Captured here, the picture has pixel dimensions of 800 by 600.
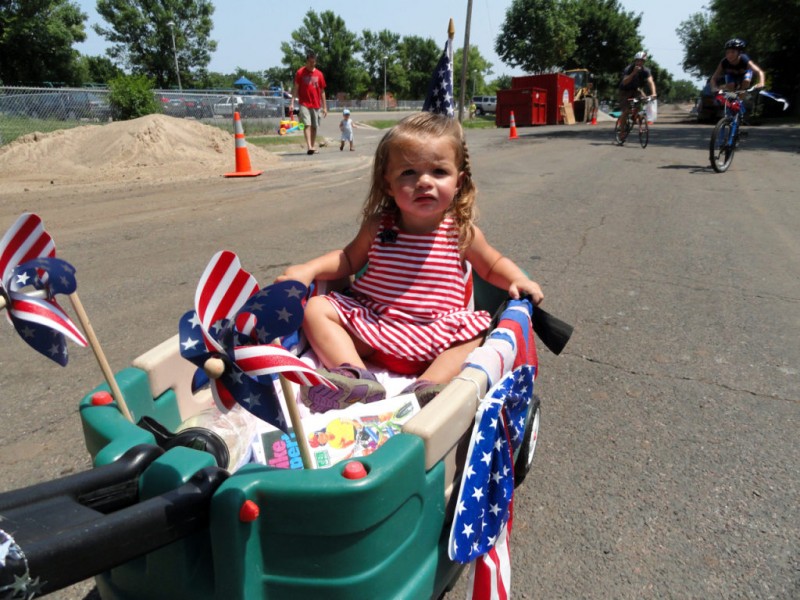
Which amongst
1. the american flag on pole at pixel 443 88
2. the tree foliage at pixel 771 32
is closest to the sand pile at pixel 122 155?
the american flag on pole at pixel 443 88

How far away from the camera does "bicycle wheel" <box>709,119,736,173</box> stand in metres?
9.09

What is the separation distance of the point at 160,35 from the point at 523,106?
44.4 m

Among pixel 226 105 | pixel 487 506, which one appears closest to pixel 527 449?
pixel 487 506

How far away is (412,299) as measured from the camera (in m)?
2.67

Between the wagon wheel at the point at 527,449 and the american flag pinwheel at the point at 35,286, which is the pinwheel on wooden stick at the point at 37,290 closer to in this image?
the american flag pinwheel at the point at 35,286

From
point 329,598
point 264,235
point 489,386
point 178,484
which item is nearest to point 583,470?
point 489,386

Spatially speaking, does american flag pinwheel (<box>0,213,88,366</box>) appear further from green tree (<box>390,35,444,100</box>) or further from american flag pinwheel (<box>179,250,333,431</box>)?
green tree (<box>390,35,444,100</box>)

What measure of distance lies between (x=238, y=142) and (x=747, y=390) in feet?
28.1

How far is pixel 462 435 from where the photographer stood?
1.67 metres

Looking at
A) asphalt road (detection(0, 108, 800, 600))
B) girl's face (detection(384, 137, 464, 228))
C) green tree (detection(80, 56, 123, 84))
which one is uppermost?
green tree (detection(80, 56, 123, 84))

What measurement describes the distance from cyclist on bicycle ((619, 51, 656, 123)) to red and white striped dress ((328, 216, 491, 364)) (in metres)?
11.6

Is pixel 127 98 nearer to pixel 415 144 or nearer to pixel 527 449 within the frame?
pixel 415 144

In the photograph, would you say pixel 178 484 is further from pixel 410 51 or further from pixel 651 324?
pixel 410 51

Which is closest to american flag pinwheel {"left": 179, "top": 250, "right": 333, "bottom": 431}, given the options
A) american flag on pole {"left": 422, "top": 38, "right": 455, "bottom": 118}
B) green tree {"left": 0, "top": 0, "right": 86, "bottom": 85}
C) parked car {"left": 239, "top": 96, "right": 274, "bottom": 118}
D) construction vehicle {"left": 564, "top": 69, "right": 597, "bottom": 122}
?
american flag on pole {"left": 422, "top": 38, "right": 455, "bottom": 118}
